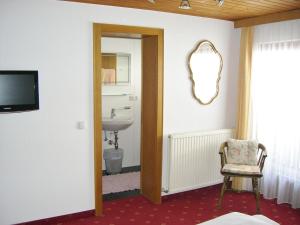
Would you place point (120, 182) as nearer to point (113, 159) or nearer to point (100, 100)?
point (113, 159)

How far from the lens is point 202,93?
4164 mm

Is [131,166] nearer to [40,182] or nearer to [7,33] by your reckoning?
[40,182]

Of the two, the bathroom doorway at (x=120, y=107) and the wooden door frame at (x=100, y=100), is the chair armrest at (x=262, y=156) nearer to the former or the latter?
the wooden door frame at (x=100, y=100)

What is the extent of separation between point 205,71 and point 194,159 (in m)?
1.16

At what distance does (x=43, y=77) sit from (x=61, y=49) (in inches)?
13.3

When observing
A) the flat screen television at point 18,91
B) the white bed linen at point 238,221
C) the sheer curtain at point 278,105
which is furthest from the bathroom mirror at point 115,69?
the white bed linen at point 238,221

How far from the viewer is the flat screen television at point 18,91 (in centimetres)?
296

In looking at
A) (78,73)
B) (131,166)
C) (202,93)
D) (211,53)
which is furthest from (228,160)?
(78,73)

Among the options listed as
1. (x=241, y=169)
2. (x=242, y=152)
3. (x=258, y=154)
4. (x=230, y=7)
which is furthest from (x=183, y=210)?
(x=230, y=7)

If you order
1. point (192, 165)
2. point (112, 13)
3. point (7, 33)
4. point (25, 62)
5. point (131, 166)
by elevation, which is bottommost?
point (131, 166)

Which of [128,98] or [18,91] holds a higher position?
[18,91]

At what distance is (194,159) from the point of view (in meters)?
4.12

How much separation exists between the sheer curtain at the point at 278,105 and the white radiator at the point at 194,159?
0.54 meters

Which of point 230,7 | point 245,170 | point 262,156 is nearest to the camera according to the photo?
point 230,7
